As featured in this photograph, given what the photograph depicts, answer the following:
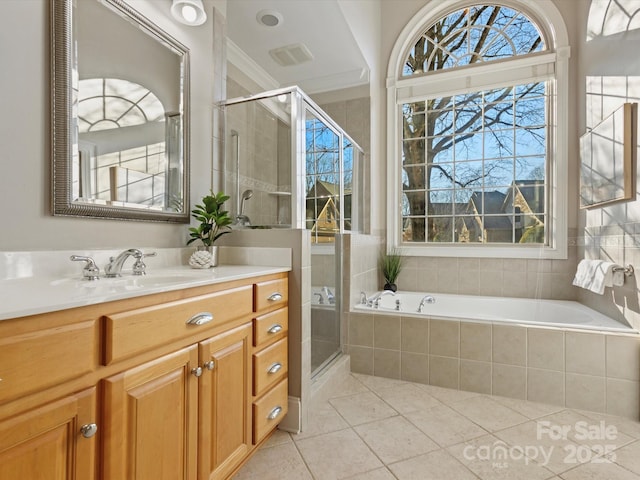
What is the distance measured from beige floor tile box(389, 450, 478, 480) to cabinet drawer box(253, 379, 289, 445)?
560 mm

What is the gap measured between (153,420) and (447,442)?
1.41m

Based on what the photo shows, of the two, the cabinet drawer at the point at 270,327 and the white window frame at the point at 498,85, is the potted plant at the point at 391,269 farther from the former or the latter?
the cabinet drawer at the point at 270,327

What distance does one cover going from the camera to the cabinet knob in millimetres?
736

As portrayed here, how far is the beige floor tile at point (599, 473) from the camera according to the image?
4.54 ft

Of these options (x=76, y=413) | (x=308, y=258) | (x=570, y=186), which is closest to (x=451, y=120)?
(x=570, y=186)

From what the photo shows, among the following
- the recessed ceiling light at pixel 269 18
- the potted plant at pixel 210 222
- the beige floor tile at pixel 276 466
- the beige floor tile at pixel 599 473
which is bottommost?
the beige floor tile at pixel 599 473

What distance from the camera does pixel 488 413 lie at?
1.90 m

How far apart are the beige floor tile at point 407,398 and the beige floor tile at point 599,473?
0.70 m

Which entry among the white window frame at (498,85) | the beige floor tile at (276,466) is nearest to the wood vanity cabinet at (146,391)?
the beige floor tile at (276,466)

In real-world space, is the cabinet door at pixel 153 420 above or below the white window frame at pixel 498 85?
below

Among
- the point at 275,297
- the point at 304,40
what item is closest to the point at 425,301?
the point at 275,297

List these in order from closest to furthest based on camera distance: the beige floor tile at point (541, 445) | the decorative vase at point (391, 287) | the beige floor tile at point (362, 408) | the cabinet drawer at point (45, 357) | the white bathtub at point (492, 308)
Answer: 1. the cabinet drawer at point (45, 357)
2. the beige floor tile at point (541, 445)
3. the beige floor tile at point (362, 408)
4. the white bathtub at point (492, 308)
5. the decorative vase at point (391, 287)

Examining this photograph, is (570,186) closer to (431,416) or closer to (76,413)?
(431,416)

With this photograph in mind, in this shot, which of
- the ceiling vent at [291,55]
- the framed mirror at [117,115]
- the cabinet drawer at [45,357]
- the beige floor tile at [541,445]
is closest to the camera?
the cabinet drawer at [45,357]
